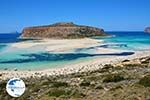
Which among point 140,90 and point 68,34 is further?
point 68,34

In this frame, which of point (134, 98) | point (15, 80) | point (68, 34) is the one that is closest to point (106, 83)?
point (134, 98)

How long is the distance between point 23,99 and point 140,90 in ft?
15.1

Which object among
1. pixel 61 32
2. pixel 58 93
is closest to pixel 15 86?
pixel 58 93

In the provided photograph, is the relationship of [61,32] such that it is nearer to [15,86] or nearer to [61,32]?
[61,32]

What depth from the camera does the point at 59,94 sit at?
51.6ft

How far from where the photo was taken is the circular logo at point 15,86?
12219 mm

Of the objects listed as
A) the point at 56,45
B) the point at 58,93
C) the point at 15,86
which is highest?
the point at 15,86

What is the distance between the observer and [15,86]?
12.4m

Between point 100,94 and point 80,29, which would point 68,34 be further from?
point 100,94

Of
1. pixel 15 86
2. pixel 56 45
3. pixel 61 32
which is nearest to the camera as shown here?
pixel 15 86

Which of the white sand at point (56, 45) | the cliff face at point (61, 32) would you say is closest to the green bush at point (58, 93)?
the white sand at point (56, 45)

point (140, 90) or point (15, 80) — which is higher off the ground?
point (15, 80)

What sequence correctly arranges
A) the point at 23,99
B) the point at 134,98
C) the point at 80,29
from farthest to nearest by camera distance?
the point at 80,29 → the point at 23,99 → the point at 134,98

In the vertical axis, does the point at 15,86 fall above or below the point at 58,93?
above
